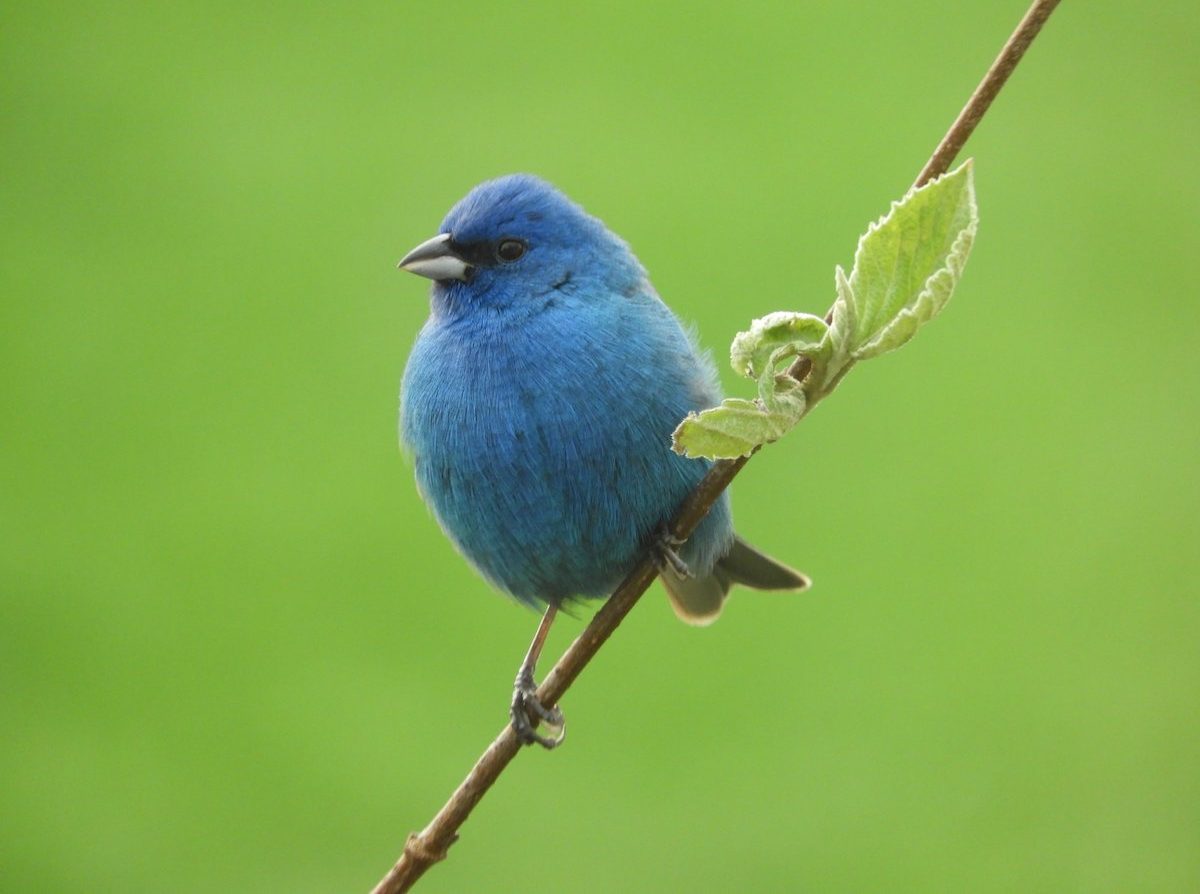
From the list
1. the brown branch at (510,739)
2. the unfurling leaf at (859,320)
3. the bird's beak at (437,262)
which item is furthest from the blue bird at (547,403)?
the unfurling leaf at (859,320)

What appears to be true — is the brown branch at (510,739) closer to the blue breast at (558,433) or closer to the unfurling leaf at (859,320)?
the unfurling leaf at (859,320)

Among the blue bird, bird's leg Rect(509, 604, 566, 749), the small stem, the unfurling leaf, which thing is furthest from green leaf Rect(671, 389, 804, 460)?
the blue bird

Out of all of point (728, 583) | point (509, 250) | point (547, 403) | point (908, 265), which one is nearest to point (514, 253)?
point (509, 250)

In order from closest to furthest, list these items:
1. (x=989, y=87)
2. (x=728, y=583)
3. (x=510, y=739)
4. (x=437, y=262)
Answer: (x=989, y=87) → (x=510, y=739) → (x=437, y=262) → (x=728, y=583)

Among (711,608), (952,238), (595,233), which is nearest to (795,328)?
(952,238)

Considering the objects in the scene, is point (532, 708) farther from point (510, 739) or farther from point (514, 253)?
point (514, 253)

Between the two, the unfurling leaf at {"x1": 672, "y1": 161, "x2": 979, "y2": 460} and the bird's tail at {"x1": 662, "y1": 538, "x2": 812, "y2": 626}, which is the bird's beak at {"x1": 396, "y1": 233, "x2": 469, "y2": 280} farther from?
the unfurling leaf at {"x1": 672, "y1": 161, "x2": 979, "y2": 460}
